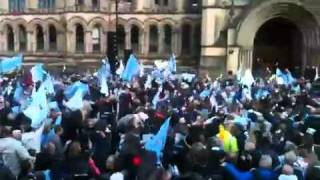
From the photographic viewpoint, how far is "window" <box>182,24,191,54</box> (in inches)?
1768

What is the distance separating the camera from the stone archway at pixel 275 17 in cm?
4000

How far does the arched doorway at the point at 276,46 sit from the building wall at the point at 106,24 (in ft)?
13.1

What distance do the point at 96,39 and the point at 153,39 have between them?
153 inches

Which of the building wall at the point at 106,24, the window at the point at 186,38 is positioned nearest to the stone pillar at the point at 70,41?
the building wall at the point at 106,24

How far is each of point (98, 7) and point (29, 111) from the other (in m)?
31.8

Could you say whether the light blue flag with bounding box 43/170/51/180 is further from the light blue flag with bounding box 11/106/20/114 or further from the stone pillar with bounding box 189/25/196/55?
the stone pillar with bounding box 189/25/196/55

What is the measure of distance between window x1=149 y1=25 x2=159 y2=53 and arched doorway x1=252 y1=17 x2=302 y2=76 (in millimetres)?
6730

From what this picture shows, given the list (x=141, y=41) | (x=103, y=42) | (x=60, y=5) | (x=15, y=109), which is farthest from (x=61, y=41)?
(x=15, y=109)

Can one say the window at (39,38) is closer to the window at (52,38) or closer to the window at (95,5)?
the window at (52,38)

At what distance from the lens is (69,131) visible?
13023 mm

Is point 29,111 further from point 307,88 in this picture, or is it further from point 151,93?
point 307,88

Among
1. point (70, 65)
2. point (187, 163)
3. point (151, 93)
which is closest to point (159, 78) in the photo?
point (151, 93)

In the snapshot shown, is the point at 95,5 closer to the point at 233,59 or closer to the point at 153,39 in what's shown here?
the point at 153,39

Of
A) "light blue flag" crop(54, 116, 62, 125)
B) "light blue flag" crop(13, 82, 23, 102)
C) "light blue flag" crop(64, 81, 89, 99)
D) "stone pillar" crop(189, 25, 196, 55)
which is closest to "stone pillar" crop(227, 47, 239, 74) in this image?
"stone pillar" crop(189, 25, 196, 55)
